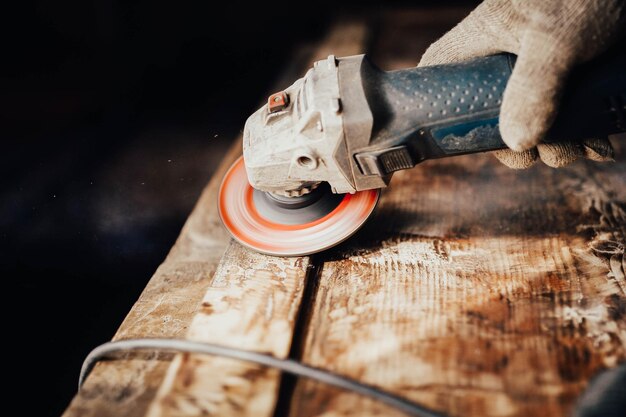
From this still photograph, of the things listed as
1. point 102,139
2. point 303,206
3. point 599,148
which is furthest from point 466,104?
point 102,139

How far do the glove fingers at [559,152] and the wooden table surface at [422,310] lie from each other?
9.1 inches

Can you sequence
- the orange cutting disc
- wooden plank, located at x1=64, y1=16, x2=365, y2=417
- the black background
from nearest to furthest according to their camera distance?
wooden plank, located at x1=64, y1=16, x2=365, y2=417 → the orange cutting disc → the black background

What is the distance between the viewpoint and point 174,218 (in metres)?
1.83

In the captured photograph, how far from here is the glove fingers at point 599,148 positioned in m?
1.05

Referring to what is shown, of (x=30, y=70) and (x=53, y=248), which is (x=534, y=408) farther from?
(x=30, y=70)

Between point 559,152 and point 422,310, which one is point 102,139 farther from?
point 559,152

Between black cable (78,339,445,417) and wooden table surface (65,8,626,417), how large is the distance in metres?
0.02

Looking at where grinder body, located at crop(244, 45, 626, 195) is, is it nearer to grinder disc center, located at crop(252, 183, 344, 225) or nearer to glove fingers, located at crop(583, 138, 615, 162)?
glove fingers, located at crop(583, 138, 615, 162)

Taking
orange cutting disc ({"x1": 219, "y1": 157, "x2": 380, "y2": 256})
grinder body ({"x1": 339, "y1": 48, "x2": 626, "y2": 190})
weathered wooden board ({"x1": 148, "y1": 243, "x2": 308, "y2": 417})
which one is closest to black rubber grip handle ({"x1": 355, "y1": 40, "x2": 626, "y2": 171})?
grinder body ({"x1": 339, "y1": 48, "x2": 626, "y2": 190})

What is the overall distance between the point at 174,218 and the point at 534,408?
57.0 inches

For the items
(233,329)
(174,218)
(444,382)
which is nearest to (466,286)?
(444,382)

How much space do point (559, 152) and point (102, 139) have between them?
2105mm

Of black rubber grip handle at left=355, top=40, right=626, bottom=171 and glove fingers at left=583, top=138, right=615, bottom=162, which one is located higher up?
glove fingers at left=583, top=138, right=615, bottom=162

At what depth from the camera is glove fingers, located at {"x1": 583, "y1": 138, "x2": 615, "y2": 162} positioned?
1.05 metres
